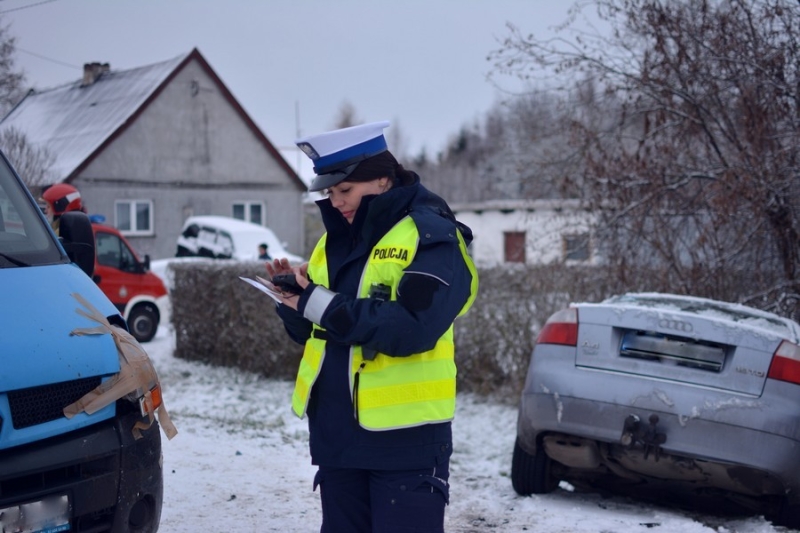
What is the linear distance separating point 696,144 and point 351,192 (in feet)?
20.7

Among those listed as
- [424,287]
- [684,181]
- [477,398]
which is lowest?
[477,398]

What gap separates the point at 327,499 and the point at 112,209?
92.3ft

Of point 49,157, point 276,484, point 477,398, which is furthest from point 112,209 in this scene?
point 276,484

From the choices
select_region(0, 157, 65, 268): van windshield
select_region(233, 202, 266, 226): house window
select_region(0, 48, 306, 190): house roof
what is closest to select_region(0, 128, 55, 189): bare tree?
select_region(0, 157, 65, 268): van windshield

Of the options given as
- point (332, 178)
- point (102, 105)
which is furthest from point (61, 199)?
point (102, 105)

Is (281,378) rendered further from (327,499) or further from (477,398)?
(327,499)

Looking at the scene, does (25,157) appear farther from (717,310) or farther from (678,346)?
(678,346)

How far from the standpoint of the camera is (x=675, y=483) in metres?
5.37

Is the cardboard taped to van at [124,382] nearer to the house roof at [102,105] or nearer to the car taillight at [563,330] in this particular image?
the car taillight at [563,330]

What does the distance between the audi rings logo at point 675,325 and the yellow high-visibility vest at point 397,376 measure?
2.39 m

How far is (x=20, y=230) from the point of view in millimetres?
4320

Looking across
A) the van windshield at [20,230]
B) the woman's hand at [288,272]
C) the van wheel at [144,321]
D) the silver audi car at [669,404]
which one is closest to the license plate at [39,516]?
the woman's hand at [288,272]

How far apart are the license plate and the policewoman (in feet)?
3.05

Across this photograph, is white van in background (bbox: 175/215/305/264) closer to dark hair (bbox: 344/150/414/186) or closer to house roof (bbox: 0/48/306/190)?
house roof (bbox: 0/48/306/190)
